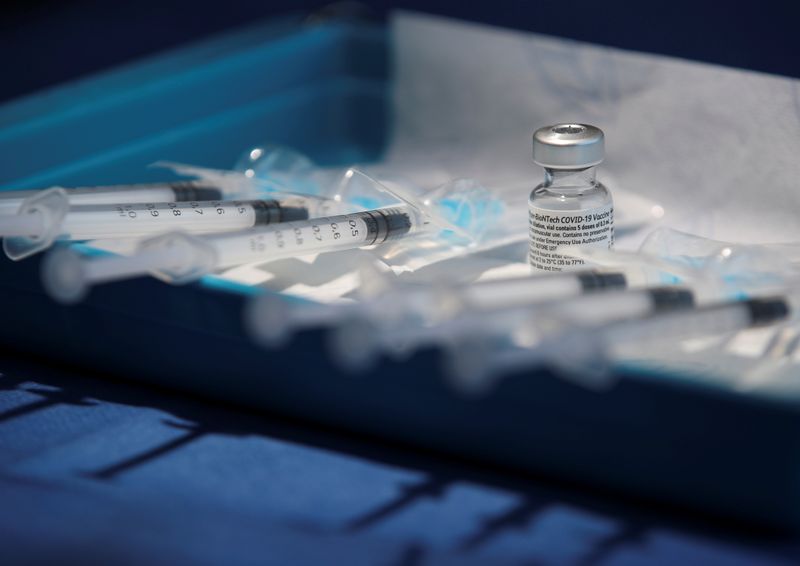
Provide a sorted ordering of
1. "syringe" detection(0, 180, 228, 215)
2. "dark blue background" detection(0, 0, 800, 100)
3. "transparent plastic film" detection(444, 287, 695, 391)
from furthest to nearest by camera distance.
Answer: "dark blue background" detection(0, 0, 800, 100)
"syringe" detection(0, 180, 228, 215)
"transparent plastic film" detection(444, 287, 695, 391)

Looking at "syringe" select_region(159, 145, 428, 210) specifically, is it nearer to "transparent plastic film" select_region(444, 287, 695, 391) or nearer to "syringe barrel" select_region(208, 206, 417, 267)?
"syringe barrel" select_region(208, 206, 417, 267)

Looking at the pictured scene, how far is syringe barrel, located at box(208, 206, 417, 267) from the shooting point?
91cm

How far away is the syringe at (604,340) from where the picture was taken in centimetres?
72

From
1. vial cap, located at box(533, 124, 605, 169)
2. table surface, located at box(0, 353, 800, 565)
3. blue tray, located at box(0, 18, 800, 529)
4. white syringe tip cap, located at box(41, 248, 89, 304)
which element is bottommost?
table surface, located at box(0, 353, 800, 565)

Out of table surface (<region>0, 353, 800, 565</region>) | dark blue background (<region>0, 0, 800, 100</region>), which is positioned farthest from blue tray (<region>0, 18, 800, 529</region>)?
dark blue background (<region>0, 0, 800, 100</region>)

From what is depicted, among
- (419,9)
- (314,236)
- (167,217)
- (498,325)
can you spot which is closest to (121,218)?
(167,217)

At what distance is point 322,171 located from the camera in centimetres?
120

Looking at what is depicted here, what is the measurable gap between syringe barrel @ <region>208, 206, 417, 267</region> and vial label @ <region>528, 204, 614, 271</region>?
0.12 m

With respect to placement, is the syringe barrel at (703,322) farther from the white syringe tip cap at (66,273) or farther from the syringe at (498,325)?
the white syringe tip cap at (66,273)

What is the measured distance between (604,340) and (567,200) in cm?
27

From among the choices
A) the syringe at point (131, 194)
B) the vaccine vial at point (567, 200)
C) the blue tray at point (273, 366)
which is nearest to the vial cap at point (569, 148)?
the vaccine vial at point (567, 200)

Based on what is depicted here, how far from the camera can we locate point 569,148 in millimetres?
950

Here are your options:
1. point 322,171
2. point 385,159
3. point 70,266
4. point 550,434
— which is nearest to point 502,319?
point 550,434

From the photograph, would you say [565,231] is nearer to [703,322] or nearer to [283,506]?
[703,322]
